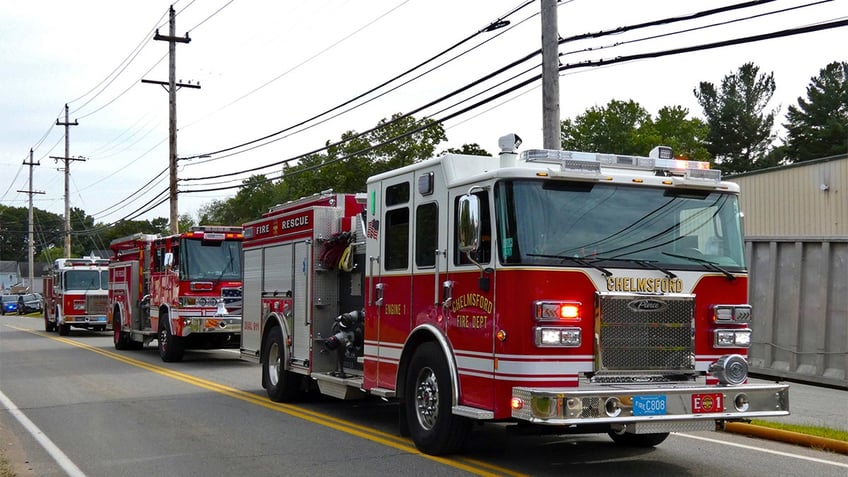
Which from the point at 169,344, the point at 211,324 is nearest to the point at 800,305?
the point at 211,324

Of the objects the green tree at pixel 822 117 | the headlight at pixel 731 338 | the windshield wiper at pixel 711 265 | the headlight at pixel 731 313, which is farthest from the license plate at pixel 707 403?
the green tree at pixel 822 117

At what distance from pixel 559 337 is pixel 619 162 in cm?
191

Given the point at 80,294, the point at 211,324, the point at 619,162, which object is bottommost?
the point at 211,324

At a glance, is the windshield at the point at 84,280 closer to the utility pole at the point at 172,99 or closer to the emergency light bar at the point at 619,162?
the utility pole at the point at 172,99

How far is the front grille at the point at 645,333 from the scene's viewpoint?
735 cm

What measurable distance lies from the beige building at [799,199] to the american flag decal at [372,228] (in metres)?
13.2

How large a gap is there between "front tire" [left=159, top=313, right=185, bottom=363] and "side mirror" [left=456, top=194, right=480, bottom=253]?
1299 centimetres

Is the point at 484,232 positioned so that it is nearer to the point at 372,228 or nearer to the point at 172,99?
the point at 372,228

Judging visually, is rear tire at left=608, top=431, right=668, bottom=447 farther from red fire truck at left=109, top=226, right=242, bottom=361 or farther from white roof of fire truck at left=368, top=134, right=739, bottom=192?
red fire truck at left=109, top=226, right=242, bottom=361

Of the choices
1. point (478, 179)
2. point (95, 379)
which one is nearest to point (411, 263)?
point (478, 179)

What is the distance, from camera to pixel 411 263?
9016mm

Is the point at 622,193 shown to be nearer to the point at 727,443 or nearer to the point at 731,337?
the point at 731,337

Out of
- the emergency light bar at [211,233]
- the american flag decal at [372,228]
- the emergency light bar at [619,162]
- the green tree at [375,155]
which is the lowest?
the american flag decal at [372,228]

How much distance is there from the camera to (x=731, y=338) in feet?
25.5
